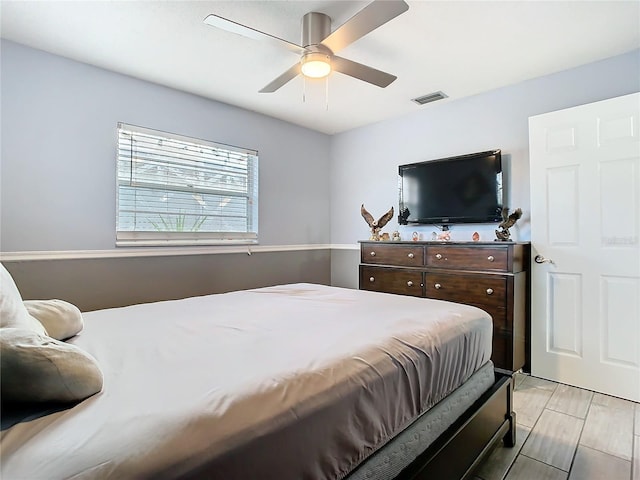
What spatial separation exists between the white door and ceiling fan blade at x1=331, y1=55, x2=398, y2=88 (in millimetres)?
1366

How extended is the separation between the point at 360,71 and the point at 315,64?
12.5 inches

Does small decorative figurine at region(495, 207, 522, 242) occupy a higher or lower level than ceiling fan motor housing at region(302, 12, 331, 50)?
lower

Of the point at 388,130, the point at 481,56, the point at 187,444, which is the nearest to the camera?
the point at 187,444

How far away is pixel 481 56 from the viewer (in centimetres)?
257

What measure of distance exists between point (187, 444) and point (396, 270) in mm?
2774

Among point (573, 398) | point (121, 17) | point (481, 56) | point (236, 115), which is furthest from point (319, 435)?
point (236, 115)

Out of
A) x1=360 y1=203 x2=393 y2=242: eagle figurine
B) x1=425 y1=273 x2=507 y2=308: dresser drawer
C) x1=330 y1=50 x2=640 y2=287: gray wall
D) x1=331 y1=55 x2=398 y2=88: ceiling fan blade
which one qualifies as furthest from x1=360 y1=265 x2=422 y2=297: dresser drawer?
x1=331 y1=55 x2=398 y2=88: ceiling fan blade

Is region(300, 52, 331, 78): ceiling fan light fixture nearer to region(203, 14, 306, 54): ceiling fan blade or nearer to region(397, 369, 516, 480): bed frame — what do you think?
region(203, 14, 306, 54): ceiling fan blade

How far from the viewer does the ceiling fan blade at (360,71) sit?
7.09 feet

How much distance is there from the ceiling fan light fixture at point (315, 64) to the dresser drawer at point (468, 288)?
1881 mm

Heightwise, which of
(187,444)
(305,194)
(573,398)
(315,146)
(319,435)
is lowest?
(573,398)

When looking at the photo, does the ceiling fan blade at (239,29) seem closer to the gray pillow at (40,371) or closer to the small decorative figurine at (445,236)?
the gray pillow at (40,371)

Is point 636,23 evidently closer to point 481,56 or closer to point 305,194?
point 481,56

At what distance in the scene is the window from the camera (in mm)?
2936
